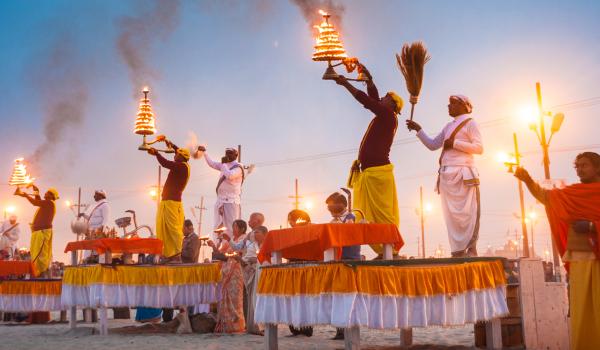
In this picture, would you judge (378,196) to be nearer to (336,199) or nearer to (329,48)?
(336,199)

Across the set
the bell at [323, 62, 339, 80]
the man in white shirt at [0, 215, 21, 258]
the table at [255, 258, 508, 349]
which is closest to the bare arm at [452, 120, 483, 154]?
the table at [255, 258, 508, 349]

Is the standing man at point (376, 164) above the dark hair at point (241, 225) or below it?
above

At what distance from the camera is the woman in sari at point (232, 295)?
36.1ft

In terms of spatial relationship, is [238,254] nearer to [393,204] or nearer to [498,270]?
[393,204]

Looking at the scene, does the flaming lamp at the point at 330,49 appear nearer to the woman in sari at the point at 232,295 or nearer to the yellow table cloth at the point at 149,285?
the woman in sari at the point at 232,295

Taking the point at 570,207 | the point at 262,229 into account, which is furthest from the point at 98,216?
the point at 570,207

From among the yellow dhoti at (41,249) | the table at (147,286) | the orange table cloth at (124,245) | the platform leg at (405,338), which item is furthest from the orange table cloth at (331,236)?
the yellow dhoti at (41,249)

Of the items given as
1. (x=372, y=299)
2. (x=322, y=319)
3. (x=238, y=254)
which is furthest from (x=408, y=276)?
(x=238, y=254)

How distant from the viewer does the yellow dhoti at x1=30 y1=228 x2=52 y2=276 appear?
50.0ft

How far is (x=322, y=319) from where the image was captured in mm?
6719

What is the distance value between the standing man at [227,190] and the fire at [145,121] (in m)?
1.20

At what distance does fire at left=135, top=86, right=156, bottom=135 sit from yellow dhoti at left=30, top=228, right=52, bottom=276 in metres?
4.54

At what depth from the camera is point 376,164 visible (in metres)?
8.68

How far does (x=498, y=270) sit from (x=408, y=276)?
52.0 inches
